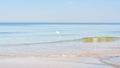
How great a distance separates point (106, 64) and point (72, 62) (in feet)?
4.14

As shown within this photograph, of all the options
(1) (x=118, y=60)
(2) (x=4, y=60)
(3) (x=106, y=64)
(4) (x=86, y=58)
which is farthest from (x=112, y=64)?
(2) (x=4, y=60)

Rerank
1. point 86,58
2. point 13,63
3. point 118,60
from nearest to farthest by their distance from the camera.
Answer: point 13,63 < point 118,60 < point 86,58

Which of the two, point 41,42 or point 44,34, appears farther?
point 44,34

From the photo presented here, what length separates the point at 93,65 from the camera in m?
11.2

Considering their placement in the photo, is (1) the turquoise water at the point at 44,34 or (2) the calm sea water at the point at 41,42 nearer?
(2) the calm sea water at the point at 41,42

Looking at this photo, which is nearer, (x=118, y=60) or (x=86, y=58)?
(x=118, y=60)

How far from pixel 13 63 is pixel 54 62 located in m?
1.47

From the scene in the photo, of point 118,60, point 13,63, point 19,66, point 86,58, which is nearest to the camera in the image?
A: point 19,66

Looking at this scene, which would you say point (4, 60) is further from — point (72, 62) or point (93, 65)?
point (93, 65)

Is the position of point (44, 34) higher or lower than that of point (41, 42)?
lower

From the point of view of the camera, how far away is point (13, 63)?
11.7 meters

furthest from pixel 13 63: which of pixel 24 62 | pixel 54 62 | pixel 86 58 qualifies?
pixel 86 58

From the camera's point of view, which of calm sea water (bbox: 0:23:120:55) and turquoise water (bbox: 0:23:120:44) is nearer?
Answer: calm sea water (bbox: 0:23:120:55)

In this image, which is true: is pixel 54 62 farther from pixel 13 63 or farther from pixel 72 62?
pixel 13 63
